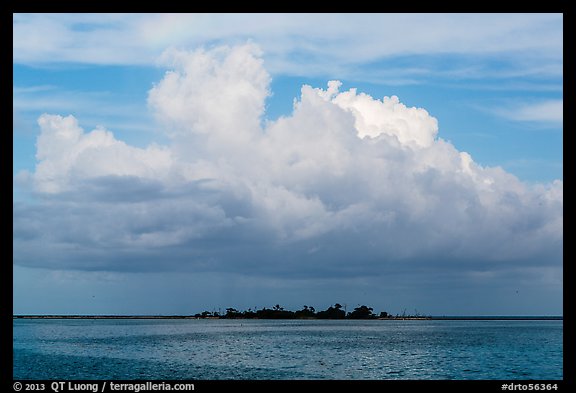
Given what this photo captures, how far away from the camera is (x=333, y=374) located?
6844cm

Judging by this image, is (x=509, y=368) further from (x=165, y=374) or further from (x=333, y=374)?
(x=165, y=374)

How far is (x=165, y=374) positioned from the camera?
6712 centimetres
